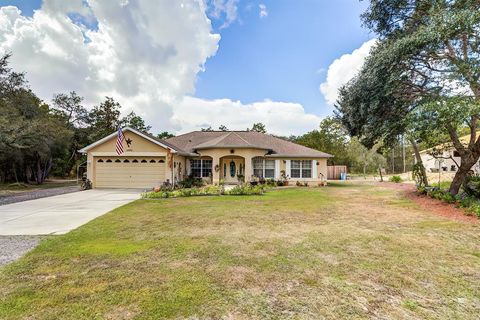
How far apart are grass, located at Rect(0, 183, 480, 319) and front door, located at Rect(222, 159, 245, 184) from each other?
14.6m

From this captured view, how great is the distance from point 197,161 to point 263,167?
232 inches

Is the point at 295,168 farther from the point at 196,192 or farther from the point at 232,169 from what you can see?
the point at 196,192

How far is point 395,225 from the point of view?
26.1ft

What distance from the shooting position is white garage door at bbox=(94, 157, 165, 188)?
19297 millimetres

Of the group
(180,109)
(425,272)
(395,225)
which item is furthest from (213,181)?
(425,272)

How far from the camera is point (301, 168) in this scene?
22.2 metres

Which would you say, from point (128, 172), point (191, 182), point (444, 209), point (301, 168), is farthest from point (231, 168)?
point (444, 209)

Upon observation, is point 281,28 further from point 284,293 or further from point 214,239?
point 284,293

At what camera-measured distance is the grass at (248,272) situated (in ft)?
10.9

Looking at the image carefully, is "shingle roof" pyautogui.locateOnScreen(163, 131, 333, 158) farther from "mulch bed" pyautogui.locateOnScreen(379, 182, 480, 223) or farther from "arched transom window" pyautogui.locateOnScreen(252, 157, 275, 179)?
"mulch bed" pyautogui.locateOnScreen(379, 182, 480, 223)

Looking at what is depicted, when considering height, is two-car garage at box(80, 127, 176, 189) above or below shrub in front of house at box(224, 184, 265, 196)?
above

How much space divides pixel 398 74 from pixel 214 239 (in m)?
10.6

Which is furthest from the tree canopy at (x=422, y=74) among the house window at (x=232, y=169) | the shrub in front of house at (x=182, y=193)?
the house window at (x=232, y=169)

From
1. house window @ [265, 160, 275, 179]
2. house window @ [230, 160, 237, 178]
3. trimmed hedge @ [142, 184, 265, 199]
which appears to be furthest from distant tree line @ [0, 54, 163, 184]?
house window @ [265, 160, 275, 179]
